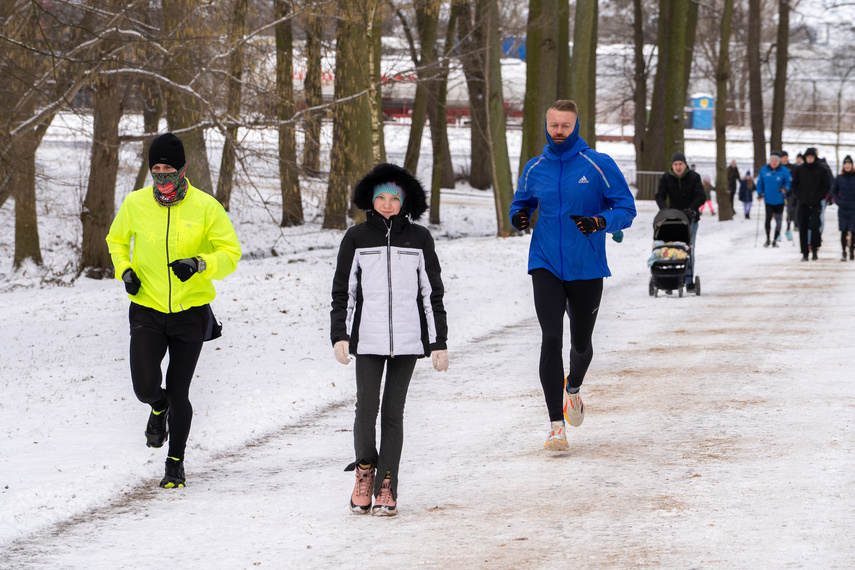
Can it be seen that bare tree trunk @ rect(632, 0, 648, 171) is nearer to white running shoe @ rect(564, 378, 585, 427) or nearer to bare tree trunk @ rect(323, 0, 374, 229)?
bare tree trunk @ rect(323, 0, 374, 229)

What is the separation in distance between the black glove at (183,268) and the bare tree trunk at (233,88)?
1096cm

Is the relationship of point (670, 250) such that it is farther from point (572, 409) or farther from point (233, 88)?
point (572, 409)

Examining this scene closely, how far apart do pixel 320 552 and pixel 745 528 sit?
1933 millimetres

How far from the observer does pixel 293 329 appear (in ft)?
41.9

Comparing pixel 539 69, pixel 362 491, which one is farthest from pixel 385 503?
pixel 539 69

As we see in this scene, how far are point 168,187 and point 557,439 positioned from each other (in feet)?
8.94

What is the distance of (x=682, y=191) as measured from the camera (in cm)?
1495

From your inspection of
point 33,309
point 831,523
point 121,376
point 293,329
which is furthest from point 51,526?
point 33,309

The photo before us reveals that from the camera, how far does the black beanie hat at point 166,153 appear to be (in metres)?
5.86

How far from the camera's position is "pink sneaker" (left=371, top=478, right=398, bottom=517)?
5.39 metres

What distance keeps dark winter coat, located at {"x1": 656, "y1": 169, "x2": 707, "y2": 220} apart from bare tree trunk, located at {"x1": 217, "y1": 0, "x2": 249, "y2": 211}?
6.33 m

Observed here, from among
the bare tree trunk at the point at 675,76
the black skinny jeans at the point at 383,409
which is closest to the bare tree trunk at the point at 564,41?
the bare tree trunk at the point at 675,76

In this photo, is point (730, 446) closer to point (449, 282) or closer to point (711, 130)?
point (449, 282)

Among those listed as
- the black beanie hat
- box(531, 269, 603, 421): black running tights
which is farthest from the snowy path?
the black beanie hat
